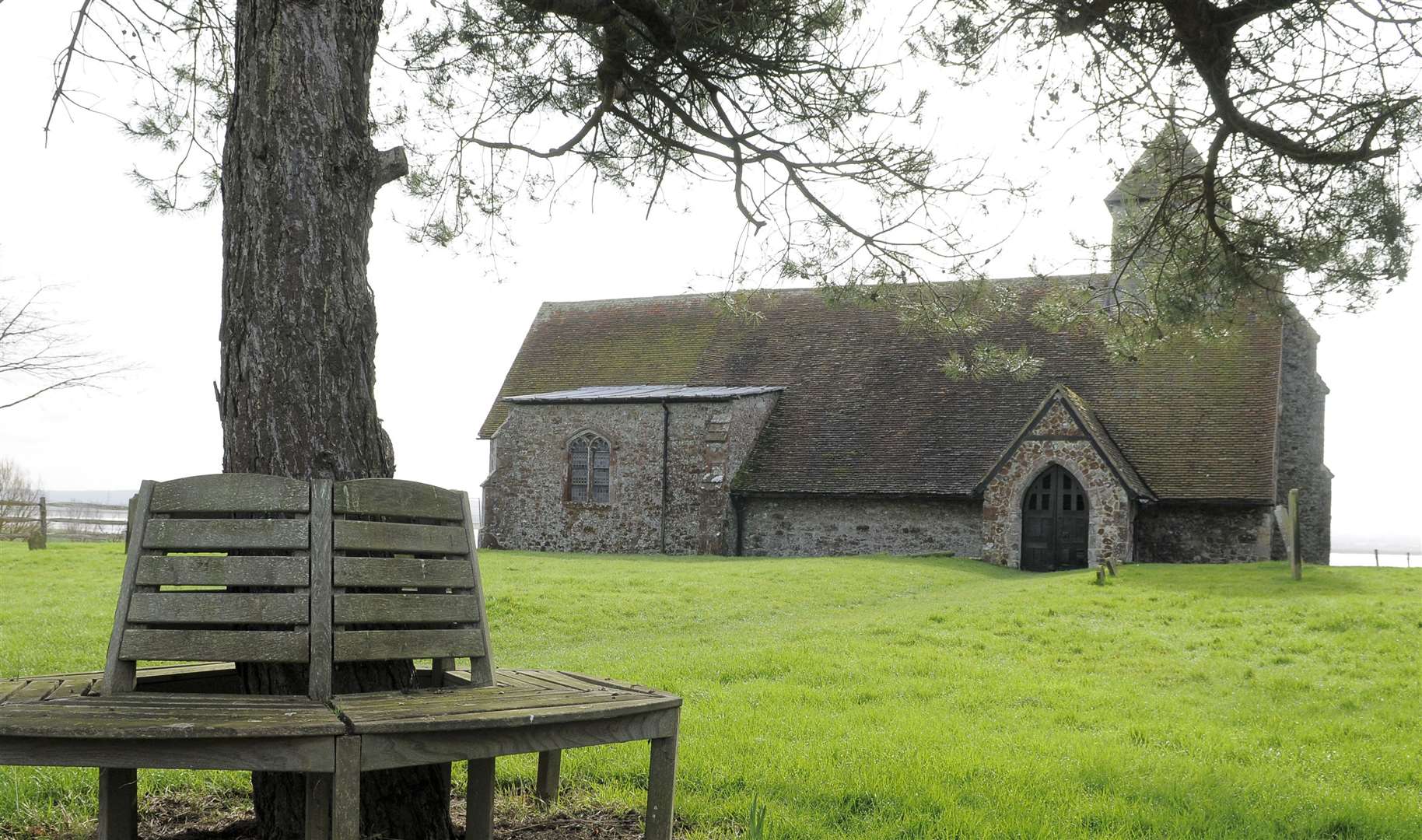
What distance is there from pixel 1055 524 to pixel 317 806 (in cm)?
2105

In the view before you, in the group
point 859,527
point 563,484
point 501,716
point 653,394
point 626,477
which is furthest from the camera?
point 563,484

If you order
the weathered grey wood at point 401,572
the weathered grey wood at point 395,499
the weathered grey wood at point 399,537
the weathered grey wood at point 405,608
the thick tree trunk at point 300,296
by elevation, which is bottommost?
the weathered grey wood at point 405,608

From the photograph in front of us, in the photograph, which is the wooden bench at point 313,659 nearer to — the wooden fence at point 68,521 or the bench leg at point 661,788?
the bench leg at point 661,788

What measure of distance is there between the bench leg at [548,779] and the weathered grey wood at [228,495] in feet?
5.87

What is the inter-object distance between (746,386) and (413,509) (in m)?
24.3

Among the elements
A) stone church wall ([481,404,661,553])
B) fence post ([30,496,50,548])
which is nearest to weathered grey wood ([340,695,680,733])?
stone church wall ([481,404,661,553])

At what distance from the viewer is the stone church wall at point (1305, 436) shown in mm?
25844

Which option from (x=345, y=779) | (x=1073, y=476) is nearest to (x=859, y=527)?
(x=1073, y=476)

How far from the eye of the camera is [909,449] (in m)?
25.6

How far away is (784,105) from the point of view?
8258 millimetres

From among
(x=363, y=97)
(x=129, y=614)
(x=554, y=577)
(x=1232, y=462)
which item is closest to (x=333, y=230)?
(x=363, y=97)

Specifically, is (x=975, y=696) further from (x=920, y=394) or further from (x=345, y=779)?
(x=920, y=394)

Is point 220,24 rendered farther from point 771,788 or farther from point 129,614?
point 771,788

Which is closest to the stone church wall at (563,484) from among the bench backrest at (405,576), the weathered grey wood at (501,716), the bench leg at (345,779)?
the bench backrest at (405,576)
